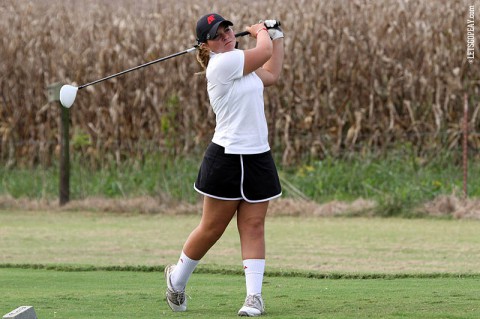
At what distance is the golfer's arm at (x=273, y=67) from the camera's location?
6621 mm

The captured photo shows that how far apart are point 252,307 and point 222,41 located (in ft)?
4.84

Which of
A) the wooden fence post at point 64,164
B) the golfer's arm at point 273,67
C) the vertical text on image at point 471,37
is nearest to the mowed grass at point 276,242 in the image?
Result: the wooden fence post at point 64,164

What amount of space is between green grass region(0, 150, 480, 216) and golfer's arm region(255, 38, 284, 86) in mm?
8789

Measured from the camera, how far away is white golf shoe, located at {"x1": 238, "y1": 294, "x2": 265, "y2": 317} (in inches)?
242

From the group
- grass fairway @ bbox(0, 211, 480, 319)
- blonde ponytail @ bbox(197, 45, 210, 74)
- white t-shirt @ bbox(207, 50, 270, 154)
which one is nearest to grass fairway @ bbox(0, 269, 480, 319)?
grass fairway @ bbox(0, 211, 480, 319)

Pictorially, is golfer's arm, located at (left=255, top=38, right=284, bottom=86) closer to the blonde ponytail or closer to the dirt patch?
the blonde ponytail

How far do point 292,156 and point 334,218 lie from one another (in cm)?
313

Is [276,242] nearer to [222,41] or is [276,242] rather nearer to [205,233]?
[205,233]

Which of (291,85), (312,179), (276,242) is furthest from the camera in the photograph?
(291,85)

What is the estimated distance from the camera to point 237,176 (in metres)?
6.36

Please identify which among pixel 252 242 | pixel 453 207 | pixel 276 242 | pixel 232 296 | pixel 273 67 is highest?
pixel 273 67

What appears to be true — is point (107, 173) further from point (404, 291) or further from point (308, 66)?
point (404, 291)

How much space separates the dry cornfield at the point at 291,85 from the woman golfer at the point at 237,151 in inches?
455

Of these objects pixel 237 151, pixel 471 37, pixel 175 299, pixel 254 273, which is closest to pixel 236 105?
pixel 237 151
